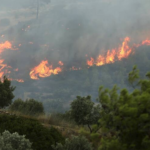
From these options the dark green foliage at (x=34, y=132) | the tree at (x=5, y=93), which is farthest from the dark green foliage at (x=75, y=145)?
the tree at (x=5, y=93)

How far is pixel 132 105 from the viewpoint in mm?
6516

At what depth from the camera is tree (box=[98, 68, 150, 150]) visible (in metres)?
6.29

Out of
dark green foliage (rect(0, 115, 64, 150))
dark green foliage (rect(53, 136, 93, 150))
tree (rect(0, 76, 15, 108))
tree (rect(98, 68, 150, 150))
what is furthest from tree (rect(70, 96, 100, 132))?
tree (rect(98, 68, 150, 150))

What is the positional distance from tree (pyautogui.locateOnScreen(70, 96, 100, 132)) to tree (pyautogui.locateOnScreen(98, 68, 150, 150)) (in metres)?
12.7

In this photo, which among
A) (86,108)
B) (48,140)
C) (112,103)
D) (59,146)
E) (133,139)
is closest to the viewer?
(133,139)

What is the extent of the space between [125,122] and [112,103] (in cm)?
107

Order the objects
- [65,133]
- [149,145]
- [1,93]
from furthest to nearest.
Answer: [1,93], [65,133], [149,145]

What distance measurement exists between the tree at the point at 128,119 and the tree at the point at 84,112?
41.8ft

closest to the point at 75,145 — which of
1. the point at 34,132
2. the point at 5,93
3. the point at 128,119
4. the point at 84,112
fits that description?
the point at 34,132

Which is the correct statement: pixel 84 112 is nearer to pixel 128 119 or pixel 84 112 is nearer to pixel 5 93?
pixel 5 93

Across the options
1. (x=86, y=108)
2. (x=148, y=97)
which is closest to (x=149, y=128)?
(x=148, y=97)

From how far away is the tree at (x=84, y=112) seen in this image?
20312 millimetres

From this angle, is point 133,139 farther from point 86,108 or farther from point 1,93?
point 1,93

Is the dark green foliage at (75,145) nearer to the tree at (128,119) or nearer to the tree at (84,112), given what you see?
the tree at (128,119)
